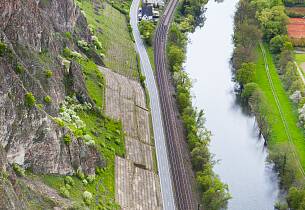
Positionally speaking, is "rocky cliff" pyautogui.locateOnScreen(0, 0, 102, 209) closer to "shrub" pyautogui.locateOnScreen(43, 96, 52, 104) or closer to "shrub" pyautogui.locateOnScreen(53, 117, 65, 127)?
"shrub" pyautogui.locateOnScreen(43, 96, 52, 104)

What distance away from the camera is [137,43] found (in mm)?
174125

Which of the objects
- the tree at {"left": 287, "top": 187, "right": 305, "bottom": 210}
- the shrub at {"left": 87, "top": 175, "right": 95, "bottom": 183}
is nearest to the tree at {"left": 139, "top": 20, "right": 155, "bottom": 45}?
the tree at {"left": 287, "top": 187, "right": 305, "bottom": 210}

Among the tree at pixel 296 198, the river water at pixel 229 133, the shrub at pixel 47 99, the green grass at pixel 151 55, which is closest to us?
the shrub at pixel 47 99

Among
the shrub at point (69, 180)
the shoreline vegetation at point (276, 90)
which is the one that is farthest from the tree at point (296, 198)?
the shrub at point (69, 180)

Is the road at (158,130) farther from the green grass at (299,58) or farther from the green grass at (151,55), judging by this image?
the green grass at (299,58)

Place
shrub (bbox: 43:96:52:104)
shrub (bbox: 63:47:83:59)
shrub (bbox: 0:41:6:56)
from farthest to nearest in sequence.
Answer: shrub (bbox: 63:47:83:59), shrub (bbox: 43:96:52:104), shrub (bbox: 0:41:6:56)

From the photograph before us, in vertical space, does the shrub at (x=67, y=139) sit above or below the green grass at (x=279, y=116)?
above


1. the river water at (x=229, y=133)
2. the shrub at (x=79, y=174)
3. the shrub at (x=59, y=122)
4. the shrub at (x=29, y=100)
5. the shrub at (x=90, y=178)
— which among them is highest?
the shrub at (x=29, y=100)

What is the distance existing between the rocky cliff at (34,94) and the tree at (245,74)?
58.2 m

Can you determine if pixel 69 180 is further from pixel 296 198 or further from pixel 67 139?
pixel 296 198

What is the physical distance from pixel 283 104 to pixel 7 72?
90.5 m

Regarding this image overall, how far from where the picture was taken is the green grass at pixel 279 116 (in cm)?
13175

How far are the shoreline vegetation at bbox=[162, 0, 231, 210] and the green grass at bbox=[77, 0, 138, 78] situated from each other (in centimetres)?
1314

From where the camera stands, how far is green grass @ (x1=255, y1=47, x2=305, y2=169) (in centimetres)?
13175
